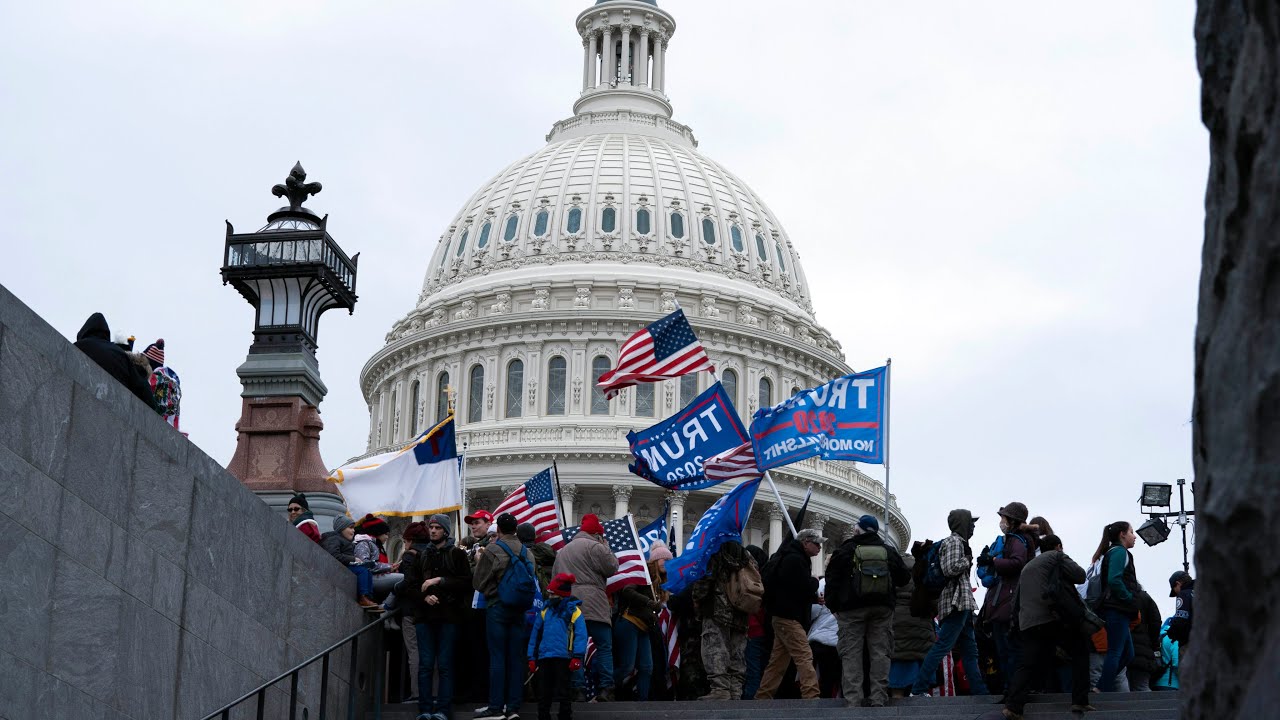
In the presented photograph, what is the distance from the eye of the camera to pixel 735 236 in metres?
86.6

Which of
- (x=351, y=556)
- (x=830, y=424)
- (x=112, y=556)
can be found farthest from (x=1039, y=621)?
(x=830, y=424)

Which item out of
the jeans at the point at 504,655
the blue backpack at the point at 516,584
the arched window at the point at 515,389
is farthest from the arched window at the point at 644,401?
the blue backpack at the point at 516,584

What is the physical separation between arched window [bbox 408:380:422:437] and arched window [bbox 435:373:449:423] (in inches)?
51.6

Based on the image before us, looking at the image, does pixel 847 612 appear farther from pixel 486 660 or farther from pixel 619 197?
pixel 619 197

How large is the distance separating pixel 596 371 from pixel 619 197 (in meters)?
9.82

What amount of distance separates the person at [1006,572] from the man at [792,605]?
135 cm

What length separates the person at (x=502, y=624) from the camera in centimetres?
1245

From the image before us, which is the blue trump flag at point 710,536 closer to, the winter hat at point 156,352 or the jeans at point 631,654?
the jeans at point 631,654

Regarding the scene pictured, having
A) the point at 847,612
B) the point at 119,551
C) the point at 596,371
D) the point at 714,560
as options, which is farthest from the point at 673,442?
the point at 596,371

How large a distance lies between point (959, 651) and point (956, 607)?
3.58 feet

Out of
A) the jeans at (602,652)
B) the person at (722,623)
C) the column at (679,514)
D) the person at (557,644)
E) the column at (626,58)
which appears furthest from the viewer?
the column at (626,58)

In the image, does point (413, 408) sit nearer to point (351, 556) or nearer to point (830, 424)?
point (830, 424)

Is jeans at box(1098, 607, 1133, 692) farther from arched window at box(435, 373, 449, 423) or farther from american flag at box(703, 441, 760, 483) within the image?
arched window at box(435, 373, 449, 423)

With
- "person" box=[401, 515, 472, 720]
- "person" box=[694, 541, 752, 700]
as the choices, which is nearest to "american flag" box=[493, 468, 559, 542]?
"person" box=[694, 541, 752, 700]
